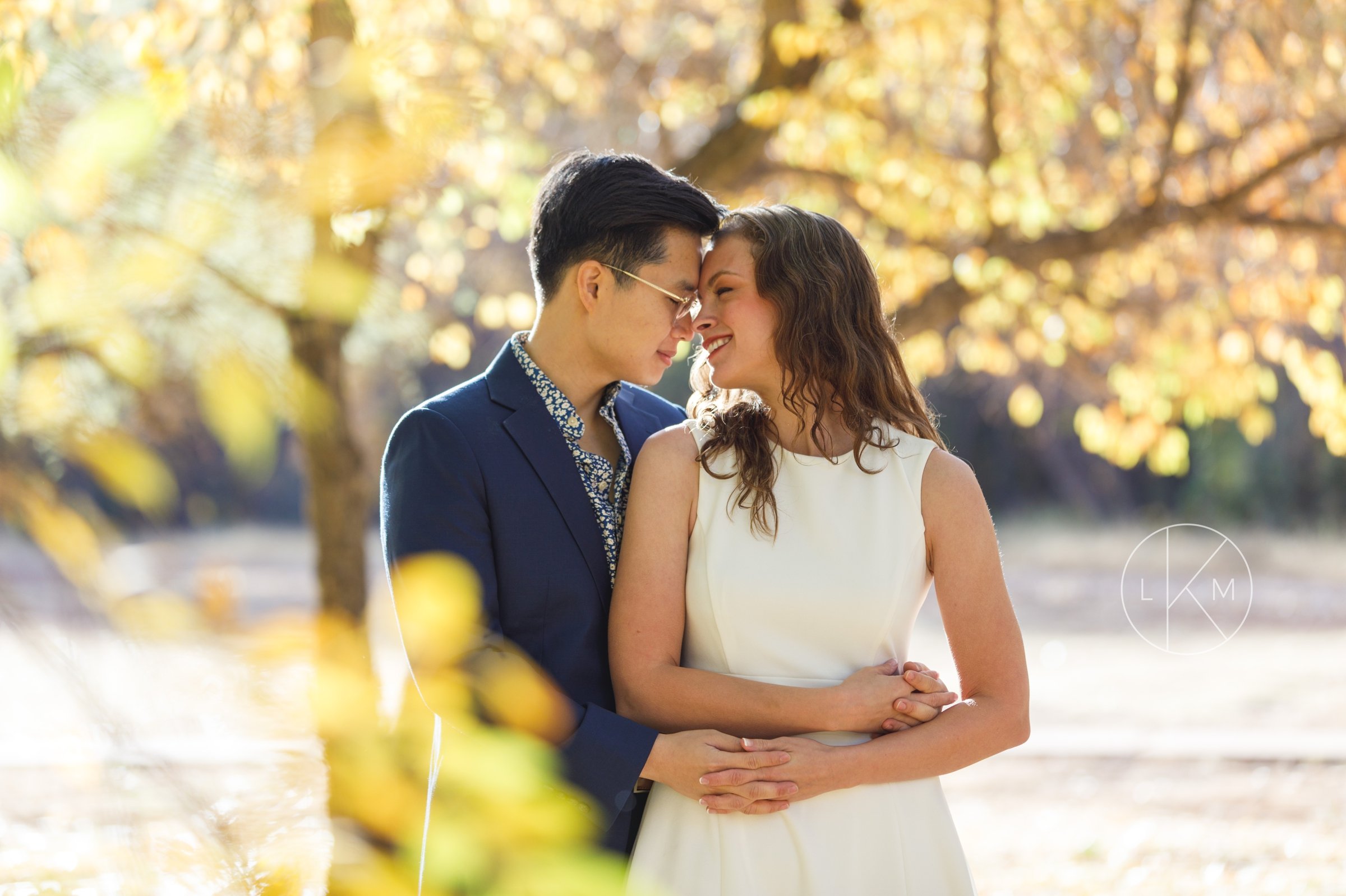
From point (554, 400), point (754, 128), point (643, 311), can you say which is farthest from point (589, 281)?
point (754, 128)

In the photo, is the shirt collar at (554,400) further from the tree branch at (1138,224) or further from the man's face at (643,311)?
the tree branch at (1138,224)

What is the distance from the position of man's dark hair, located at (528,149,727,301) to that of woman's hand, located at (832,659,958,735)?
0.86m

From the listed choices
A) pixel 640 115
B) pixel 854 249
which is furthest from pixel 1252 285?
pixel 854 249

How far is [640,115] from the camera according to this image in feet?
22.8

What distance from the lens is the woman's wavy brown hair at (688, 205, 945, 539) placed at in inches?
84.0

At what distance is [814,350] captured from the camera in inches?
84.1

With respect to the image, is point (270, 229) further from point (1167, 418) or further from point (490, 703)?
point (1167, 418)

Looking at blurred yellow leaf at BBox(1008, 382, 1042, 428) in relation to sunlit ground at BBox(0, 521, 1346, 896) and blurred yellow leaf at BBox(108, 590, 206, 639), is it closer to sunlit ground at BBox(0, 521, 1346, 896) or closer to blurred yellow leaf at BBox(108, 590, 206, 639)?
sunlit ground at BBox(0, 521, 1346, 896)

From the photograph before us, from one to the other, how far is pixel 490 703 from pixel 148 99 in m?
0.99

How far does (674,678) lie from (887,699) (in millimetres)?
370

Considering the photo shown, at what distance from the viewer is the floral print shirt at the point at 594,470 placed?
218 centimetres

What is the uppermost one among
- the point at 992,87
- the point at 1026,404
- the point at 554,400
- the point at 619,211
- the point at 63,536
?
the point at 992,87

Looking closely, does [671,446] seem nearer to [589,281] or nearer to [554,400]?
[554,400]
